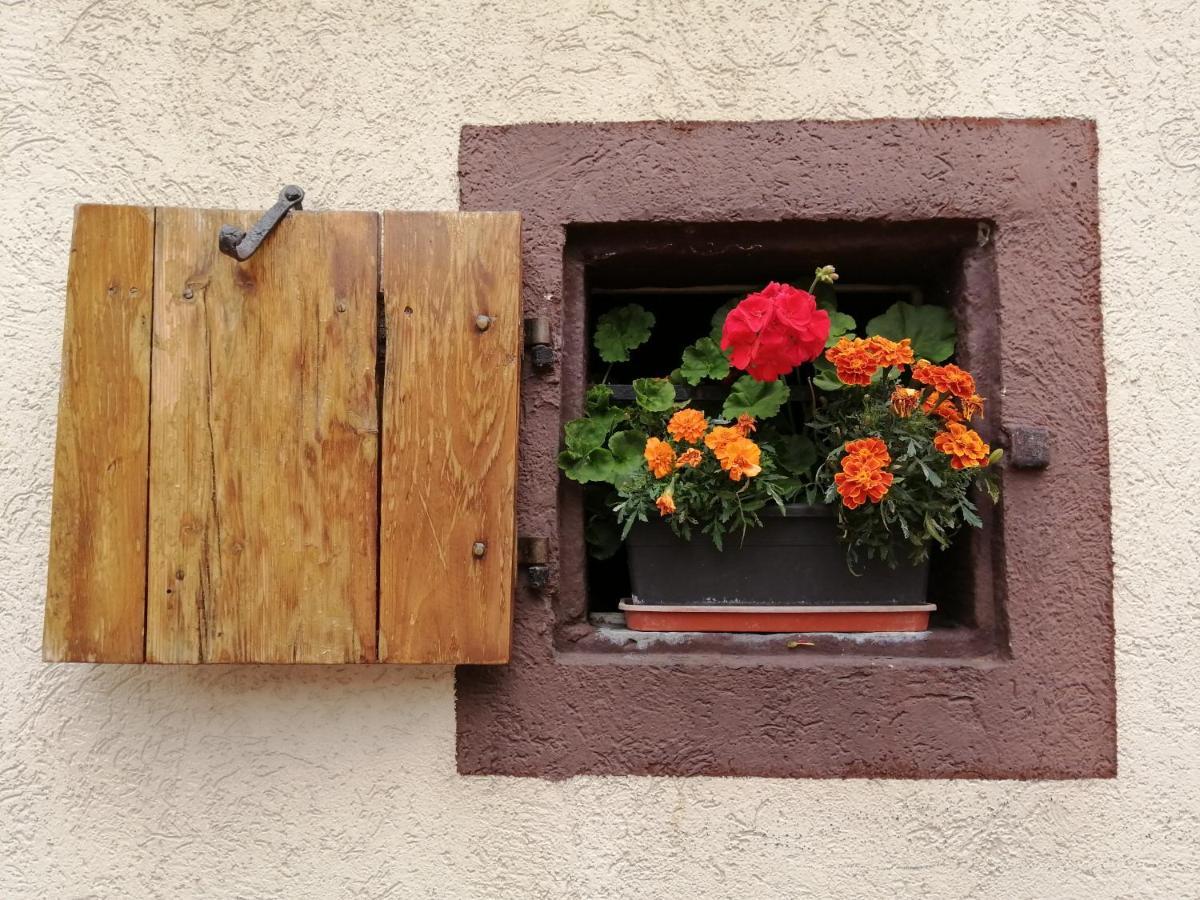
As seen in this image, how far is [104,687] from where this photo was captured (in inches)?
65.9

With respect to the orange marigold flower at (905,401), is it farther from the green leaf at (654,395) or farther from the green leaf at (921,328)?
the green leaf at (654,395)

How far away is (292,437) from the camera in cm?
151

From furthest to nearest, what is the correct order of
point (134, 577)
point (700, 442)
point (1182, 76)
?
point (1182, 76)
point (700, 442)
point (134, 577)

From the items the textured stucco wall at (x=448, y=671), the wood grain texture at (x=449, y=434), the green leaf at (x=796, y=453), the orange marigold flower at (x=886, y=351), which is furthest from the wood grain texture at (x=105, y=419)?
the orange marigold flower at (x=886, y=351)

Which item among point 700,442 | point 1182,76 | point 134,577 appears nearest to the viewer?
point 134,577

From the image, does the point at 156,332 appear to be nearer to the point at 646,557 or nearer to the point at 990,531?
the point at 646,557

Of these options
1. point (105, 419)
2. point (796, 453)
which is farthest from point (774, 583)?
point (105, 419)

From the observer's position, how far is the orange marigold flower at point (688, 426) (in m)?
1.59

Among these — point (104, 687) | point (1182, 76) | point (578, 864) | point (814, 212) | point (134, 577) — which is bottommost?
point (578, 864)

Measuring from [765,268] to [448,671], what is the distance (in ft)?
3.60

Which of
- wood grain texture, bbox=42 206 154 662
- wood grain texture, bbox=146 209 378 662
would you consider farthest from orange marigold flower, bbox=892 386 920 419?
wood grain texture, bbox=42 206 154 662

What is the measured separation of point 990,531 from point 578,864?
104 cm

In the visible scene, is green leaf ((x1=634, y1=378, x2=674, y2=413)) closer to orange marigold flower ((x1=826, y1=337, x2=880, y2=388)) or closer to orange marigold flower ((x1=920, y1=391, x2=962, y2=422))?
orange marigold flower ((x1=826, y1=337, x2=880, y2=388))

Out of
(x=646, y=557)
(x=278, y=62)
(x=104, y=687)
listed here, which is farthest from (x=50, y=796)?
(x=278, y=62)
